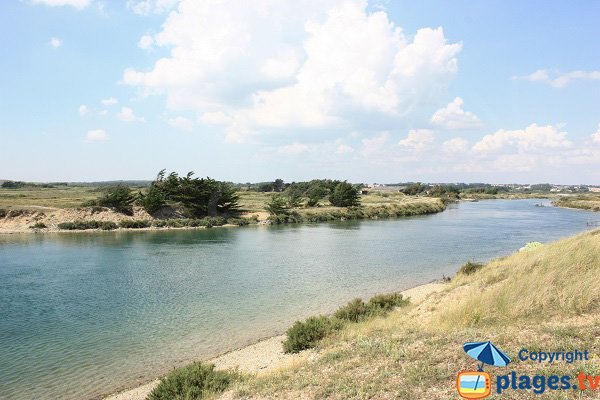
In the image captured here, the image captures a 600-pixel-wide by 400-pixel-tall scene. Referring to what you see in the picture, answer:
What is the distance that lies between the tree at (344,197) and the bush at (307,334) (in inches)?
2983

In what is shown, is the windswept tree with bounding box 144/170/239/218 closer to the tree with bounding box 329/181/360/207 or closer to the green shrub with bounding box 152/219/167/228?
the green shrub with bounding box 152/219/167/228

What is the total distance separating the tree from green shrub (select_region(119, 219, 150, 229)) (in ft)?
138

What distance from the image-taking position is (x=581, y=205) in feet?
382

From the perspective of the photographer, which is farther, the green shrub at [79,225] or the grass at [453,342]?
the green shrub at [79,225]

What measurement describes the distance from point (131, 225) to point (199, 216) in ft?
39.3

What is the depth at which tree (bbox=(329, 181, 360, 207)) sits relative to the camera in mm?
89438

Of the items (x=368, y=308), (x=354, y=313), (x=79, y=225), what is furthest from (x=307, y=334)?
(x=79, y=225)

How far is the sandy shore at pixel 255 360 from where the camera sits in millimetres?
11391

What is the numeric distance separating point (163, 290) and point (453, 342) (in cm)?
1878

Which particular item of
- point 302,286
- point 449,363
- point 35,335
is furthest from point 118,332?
point 449,363

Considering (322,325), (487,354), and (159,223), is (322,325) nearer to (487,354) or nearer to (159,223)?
(487,354)
